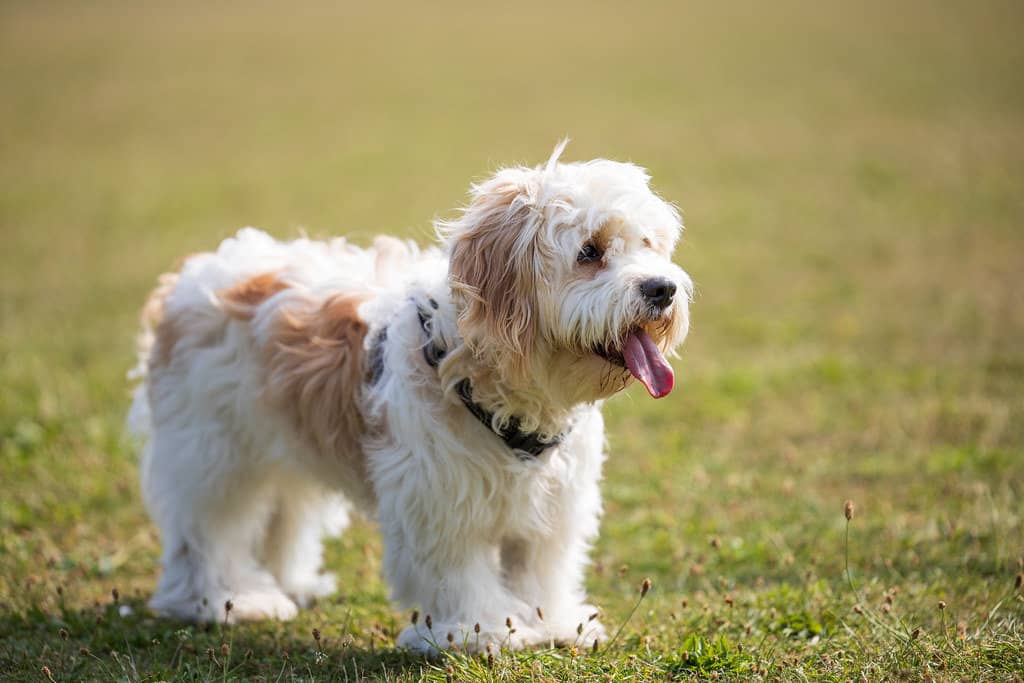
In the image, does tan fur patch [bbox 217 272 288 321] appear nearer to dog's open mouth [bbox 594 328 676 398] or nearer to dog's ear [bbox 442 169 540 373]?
dog's ear [bbox 442 169 540 373]

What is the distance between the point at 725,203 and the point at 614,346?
33.9ft

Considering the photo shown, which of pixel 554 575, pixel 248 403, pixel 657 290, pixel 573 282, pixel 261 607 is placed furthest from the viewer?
pixel 261 607

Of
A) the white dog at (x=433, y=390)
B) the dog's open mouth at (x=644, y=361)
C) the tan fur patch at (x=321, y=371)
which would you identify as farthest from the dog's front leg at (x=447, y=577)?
the dog's open mouth at (x=644, y=361)

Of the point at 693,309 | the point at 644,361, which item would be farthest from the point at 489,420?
the point at 693,309

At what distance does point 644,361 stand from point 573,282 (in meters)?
0.36

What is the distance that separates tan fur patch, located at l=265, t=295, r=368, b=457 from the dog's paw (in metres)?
0.91

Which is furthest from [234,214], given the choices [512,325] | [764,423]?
[512,325]

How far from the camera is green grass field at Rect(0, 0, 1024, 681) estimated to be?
13.2 ft

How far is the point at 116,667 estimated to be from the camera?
12.4 feet

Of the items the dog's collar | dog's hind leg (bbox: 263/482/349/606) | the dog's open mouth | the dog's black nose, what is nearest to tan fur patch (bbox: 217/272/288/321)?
the dog's collar

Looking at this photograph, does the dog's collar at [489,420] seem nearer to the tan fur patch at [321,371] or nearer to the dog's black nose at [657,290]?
the tan fur patch at [321,371]

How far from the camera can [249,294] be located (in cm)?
429

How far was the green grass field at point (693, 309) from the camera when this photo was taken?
13.2ft

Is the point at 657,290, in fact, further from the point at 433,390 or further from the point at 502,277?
the point at 433,390
